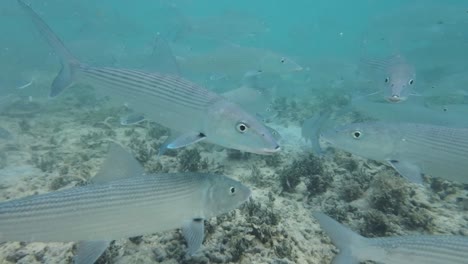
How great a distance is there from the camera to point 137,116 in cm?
540

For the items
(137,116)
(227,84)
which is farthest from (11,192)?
(227,84)

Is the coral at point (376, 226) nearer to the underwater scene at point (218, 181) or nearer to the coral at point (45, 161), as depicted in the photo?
the underwater scene at point (218, 181)

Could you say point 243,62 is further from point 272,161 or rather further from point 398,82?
point 398,82

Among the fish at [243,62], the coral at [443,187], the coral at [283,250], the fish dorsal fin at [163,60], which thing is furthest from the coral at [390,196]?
the fish at [243,62]

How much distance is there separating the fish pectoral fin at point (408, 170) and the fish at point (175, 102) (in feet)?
7.37

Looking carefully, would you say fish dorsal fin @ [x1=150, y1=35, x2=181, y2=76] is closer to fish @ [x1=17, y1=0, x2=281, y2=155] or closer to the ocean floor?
fish @ [x1=17, y1=0, x2=281, y2=155]

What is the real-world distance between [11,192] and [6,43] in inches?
1671

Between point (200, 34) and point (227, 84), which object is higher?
point (200, 34)

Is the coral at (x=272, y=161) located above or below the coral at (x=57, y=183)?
above

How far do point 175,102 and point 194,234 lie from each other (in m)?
2.17

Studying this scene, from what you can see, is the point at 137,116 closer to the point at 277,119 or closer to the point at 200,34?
the point at 277,119

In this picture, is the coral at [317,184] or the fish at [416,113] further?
the fish at [416,113]

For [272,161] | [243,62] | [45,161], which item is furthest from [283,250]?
[243,62]

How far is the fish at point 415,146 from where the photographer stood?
523 cm
